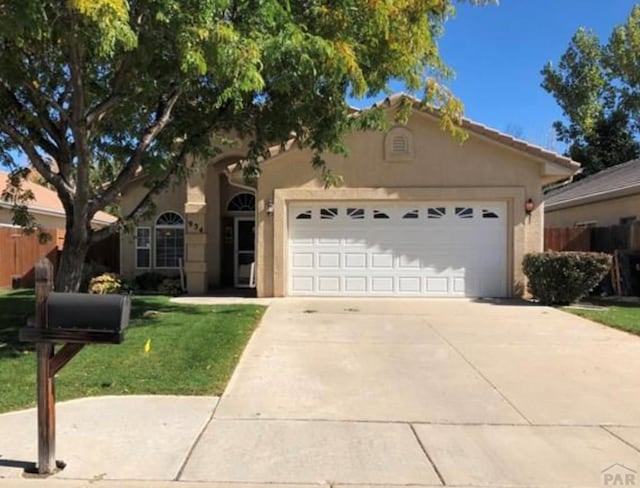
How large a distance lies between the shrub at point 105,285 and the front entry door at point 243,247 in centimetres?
359

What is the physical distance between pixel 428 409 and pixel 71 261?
6.54 metres

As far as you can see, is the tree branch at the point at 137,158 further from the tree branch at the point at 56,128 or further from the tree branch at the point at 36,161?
the tree branch at the point at 56,128

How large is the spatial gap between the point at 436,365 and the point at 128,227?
6.14 m

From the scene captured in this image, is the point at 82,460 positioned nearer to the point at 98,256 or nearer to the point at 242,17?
the point at 242,17

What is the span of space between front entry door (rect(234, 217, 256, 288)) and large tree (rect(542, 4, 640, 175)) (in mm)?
22101

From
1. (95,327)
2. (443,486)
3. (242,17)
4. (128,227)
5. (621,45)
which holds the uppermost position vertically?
(621,45)

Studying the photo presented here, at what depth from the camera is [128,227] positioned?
11047 millimetres

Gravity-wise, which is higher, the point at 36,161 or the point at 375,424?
the point at 36,161

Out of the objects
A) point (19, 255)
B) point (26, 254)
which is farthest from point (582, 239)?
point (19, 255)

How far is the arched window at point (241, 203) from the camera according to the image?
18.7 meters

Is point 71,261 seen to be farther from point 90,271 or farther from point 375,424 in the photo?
point 90,271

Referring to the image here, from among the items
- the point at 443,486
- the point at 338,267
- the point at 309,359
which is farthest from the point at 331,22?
the point at 338,267

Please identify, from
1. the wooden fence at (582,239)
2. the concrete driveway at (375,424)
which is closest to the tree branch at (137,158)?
the concrete driveway at (375,424)

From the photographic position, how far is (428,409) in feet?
20.2
